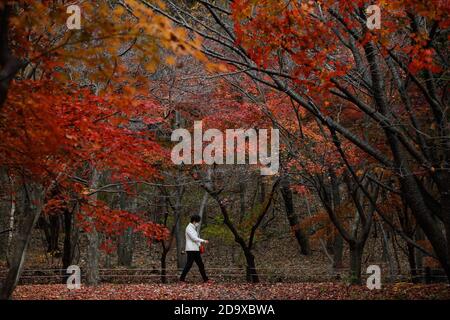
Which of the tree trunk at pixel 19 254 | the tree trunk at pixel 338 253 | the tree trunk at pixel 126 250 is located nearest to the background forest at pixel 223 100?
the tree trunk at pixel 19 254

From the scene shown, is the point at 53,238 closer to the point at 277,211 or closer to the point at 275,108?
the point at 275,108

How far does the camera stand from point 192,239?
1204cm

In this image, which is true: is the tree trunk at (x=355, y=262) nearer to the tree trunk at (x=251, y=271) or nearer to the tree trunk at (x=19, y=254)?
the tree trunk at (x=251, y=271)

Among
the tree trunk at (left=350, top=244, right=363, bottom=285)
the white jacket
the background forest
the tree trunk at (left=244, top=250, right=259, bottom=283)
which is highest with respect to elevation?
the background forest

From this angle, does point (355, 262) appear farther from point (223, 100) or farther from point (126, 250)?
point (126, 250)

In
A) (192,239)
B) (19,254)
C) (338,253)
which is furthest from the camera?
(338,253)

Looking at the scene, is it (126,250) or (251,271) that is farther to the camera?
(126,250)

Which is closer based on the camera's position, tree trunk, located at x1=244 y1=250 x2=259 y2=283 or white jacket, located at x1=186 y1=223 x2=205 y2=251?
white jacket, located at x1=186 y1=223 x2=205 y2=251

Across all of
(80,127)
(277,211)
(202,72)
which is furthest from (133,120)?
(277,211)

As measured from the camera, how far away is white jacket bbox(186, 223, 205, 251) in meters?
12.0

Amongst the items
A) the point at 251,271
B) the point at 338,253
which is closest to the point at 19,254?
the point at 251,271

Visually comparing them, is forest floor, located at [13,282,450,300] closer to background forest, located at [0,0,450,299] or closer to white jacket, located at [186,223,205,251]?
background forest, located at [0,0,450,299]

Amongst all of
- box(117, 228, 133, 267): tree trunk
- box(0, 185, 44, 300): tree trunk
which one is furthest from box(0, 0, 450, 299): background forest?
box(117, 228, 133, 267): tree trunk

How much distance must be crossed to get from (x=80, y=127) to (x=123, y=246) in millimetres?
16874
